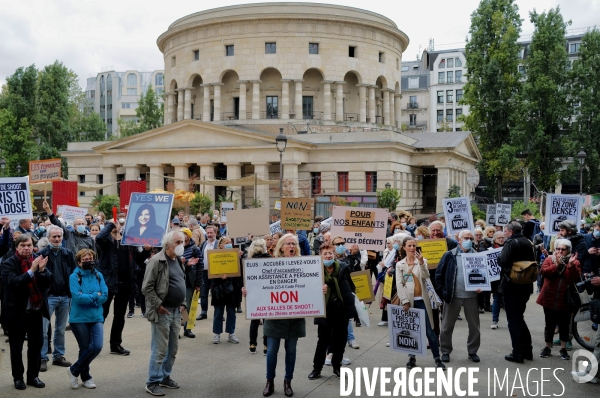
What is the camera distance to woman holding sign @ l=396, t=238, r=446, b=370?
981 cm

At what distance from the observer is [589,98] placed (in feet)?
178

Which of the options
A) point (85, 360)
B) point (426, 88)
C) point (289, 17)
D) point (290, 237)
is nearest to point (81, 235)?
point (85, 360)

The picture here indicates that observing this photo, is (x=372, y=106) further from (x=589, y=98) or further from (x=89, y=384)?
(x=89, y=384)

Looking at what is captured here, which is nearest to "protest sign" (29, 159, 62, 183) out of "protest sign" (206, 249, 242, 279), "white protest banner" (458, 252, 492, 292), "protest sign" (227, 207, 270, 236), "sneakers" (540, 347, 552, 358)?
"protest sign" (227, 207, 270, 236)

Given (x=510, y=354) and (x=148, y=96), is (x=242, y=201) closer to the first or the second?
(x=148, y=96)

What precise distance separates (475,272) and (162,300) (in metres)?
5.03

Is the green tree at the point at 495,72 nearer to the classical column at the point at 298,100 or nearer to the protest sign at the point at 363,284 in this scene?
the classical column at the point at 298,100

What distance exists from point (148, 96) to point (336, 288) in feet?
251

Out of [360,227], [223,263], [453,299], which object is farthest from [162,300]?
[360,227]

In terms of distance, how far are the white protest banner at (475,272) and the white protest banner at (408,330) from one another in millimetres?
1315

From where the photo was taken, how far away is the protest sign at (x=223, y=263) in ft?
40.0

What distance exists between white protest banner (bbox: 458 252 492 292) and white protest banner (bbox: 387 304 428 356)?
132 cm

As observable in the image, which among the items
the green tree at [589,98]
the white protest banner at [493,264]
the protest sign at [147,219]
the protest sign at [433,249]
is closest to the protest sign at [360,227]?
the protest sign at [433,249]

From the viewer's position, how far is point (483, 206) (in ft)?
160
